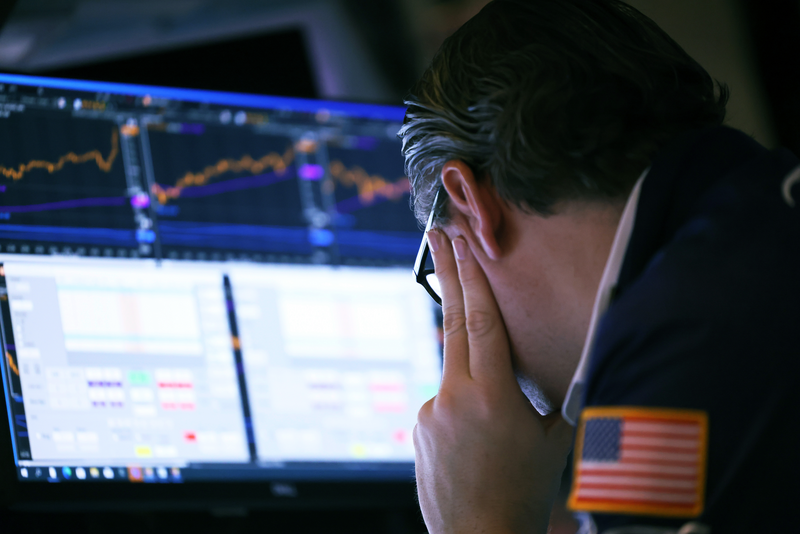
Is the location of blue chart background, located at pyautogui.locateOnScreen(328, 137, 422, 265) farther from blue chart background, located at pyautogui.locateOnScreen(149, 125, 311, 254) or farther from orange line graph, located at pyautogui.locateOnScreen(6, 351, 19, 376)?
orange line graph, located at pyautogui.locateOnScreen(6, 351, 19, 376)

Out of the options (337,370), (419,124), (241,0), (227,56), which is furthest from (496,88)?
(241,0)

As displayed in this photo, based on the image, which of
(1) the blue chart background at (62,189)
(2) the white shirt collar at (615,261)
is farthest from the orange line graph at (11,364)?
(2) the white shirt collar at (615,261)

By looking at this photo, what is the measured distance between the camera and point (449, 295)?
3.04 ft

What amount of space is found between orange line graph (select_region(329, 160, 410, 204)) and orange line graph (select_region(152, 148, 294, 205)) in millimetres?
93

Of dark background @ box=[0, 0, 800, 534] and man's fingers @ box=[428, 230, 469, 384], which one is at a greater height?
dark background @ box=[0, 0, 800, 534]

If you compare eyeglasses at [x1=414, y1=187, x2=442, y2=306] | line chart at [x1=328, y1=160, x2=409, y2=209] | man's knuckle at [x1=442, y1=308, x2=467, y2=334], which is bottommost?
man's knuckle at [x1=442, y1=308, x2=467, y2=334]

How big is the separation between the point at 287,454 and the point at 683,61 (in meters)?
0.81

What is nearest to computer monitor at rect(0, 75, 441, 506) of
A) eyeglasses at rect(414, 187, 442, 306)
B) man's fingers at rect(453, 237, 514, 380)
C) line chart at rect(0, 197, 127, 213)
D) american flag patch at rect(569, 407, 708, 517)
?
line chart at rect(0, 197, 127, 213)

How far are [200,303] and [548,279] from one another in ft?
1.99

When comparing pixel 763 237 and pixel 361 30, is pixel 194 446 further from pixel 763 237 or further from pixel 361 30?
pixel 361 30

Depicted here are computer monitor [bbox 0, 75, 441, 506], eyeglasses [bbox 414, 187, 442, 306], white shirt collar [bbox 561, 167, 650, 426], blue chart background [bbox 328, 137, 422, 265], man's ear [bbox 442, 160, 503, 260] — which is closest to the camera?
white shirt collar [bbox 561, 167, 650, 426]

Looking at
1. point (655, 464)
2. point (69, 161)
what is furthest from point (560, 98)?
point (69, 161)

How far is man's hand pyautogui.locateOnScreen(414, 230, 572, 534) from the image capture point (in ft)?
2.76

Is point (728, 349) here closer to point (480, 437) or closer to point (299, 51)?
point (480, 437)
